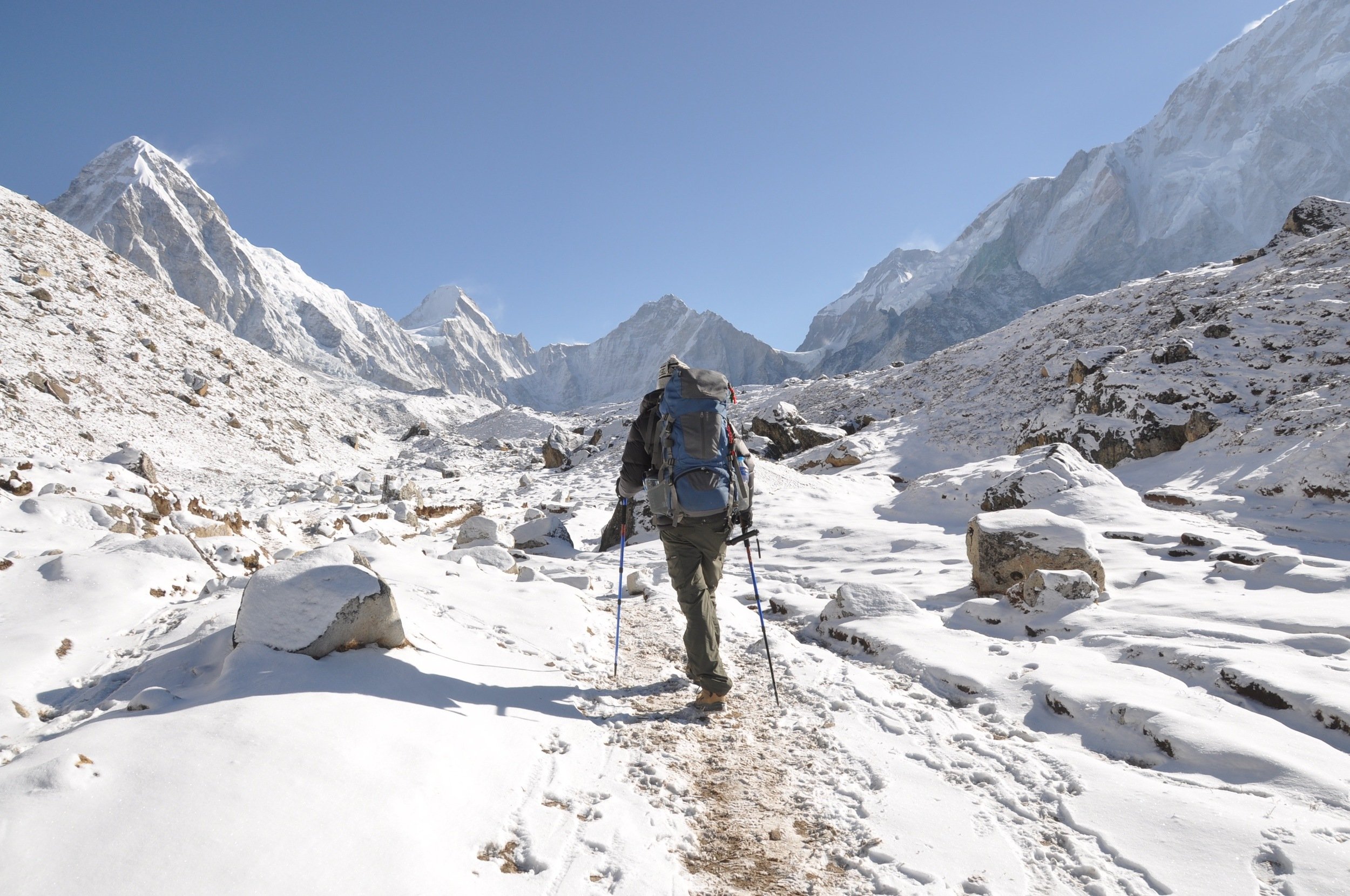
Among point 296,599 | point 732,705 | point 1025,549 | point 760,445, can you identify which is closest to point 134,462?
point 296,599

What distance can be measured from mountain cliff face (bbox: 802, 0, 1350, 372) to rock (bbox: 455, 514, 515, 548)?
113 metres

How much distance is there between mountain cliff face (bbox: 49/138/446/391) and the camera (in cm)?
10469

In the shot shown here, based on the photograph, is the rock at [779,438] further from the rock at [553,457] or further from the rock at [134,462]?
the rock at [134,462]

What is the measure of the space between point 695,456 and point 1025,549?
14.2 feet

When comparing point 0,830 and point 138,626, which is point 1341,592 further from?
point 138,626

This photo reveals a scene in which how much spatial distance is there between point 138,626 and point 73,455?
16.7 metres

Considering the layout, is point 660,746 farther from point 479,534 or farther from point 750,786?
point 479,534

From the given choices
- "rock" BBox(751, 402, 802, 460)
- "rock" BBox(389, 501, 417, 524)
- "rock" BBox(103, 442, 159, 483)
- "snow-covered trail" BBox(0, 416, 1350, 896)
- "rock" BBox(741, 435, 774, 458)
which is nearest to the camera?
"snow-covered trail" BBox(0, 416, 1350, 896)

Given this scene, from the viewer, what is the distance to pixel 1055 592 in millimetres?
5941

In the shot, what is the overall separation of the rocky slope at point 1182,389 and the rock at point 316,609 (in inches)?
471

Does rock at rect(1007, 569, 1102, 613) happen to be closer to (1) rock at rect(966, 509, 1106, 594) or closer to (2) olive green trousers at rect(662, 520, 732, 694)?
(1) rock at rect(966, 509, 1106, 594)

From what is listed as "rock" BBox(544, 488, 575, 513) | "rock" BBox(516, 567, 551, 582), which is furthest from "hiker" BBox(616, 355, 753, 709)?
"rock" BBox(544, 488, 575, 513)

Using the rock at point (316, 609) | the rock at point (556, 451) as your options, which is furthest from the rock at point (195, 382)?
the rock at point (316, 609)

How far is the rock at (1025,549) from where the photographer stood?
6453 millimetres
